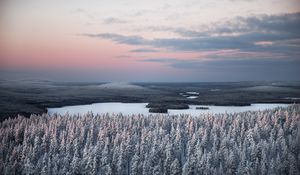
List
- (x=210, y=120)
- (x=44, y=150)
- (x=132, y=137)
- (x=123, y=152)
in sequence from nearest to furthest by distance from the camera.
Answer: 1. (x=123, y=152)
2. (x=44, y=150)
3. (x=132, y=137)
4. (x=210, y=120)

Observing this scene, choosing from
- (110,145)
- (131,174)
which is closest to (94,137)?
(110,145)

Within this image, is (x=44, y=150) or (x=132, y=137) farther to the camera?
(x=132, y=137)

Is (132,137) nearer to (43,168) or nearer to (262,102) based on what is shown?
(43,168)

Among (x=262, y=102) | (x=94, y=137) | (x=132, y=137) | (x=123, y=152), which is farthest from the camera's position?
(x=262, y=102)

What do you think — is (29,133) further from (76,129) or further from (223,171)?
(223,171)

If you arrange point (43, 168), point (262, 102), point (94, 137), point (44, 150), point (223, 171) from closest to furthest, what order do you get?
point (43, 168) < point (223, 171) < point (44, 150) < point (94, 137) < point (262, 102)

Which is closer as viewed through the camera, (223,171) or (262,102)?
(223,171)

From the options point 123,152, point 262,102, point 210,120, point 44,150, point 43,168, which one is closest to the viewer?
point 43,168

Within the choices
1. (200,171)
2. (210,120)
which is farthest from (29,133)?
(210,120)
